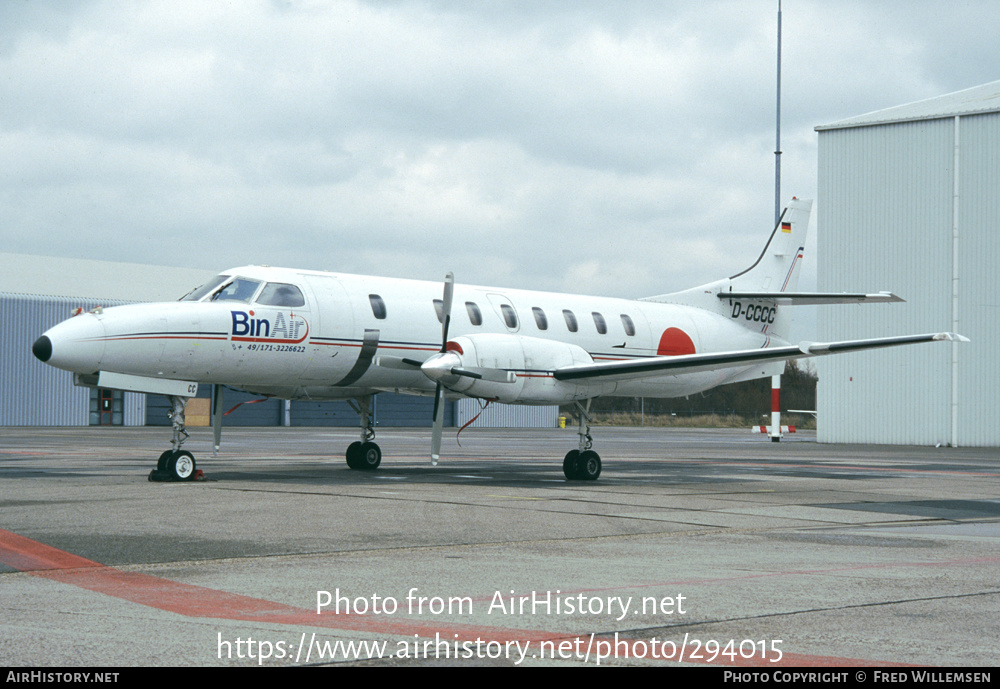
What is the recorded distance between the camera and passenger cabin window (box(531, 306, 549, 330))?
66.3 feet

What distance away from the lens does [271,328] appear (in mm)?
17234

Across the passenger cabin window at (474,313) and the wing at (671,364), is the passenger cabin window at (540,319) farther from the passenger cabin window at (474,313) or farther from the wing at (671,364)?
the wing at (671,364)

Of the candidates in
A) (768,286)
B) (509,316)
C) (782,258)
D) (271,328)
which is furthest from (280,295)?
(782,258)

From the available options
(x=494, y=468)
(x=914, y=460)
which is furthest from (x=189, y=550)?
(x=914, y=460)

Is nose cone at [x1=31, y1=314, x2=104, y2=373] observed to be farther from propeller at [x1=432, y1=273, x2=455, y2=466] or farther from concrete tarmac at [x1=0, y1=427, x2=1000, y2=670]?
propeller at [x1=432, y1=273, x2=455, y2=466]

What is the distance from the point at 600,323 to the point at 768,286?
19.9 feet

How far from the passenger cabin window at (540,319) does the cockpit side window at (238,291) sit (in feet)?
18.6

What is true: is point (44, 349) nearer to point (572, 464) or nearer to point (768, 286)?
point (572, 464)

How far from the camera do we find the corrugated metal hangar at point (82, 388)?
57.2 metres

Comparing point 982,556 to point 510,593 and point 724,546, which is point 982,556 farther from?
point 510,593

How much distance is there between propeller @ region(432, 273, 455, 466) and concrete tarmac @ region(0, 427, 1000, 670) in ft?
3.93

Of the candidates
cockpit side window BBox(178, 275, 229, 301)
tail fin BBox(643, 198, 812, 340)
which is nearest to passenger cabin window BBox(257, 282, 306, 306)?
cockpit side window BBox(178, 275, 229, 301)

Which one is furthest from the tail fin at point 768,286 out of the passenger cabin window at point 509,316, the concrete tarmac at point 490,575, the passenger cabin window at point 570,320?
the concrete tarmac at point 490,575

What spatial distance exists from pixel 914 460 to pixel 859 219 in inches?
680
